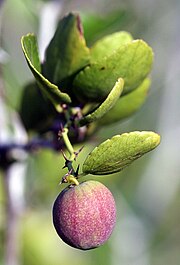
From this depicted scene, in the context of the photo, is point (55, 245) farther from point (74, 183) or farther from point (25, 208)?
point (74, 183)

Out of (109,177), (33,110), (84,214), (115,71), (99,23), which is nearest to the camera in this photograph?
(84,214)

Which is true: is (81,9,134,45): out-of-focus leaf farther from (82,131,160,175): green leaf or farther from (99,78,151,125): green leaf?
(82,131,160,175): green leaf

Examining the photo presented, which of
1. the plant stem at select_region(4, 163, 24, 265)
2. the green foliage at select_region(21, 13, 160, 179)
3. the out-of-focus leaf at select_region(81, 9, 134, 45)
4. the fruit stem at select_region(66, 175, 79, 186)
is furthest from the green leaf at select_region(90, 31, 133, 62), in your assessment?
the plant stem at select_region(4, 163, 24, 265)

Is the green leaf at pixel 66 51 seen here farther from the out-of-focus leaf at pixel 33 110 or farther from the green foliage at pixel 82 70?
the out-of-focus leaf at pixel 33 110

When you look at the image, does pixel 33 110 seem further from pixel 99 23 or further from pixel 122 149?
pixel 122 149

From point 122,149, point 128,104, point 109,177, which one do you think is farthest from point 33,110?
point 109,177

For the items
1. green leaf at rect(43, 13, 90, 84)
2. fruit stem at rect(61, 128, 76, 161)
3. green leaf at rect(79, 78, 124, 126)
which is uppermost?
green leaf at rect(43, 13, 90, 84)

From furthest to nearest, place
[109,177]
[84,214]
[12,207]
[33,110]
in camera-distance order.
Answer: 1. [109,177]
2. [12,207]
3. [33,110]
4. [84,214]
